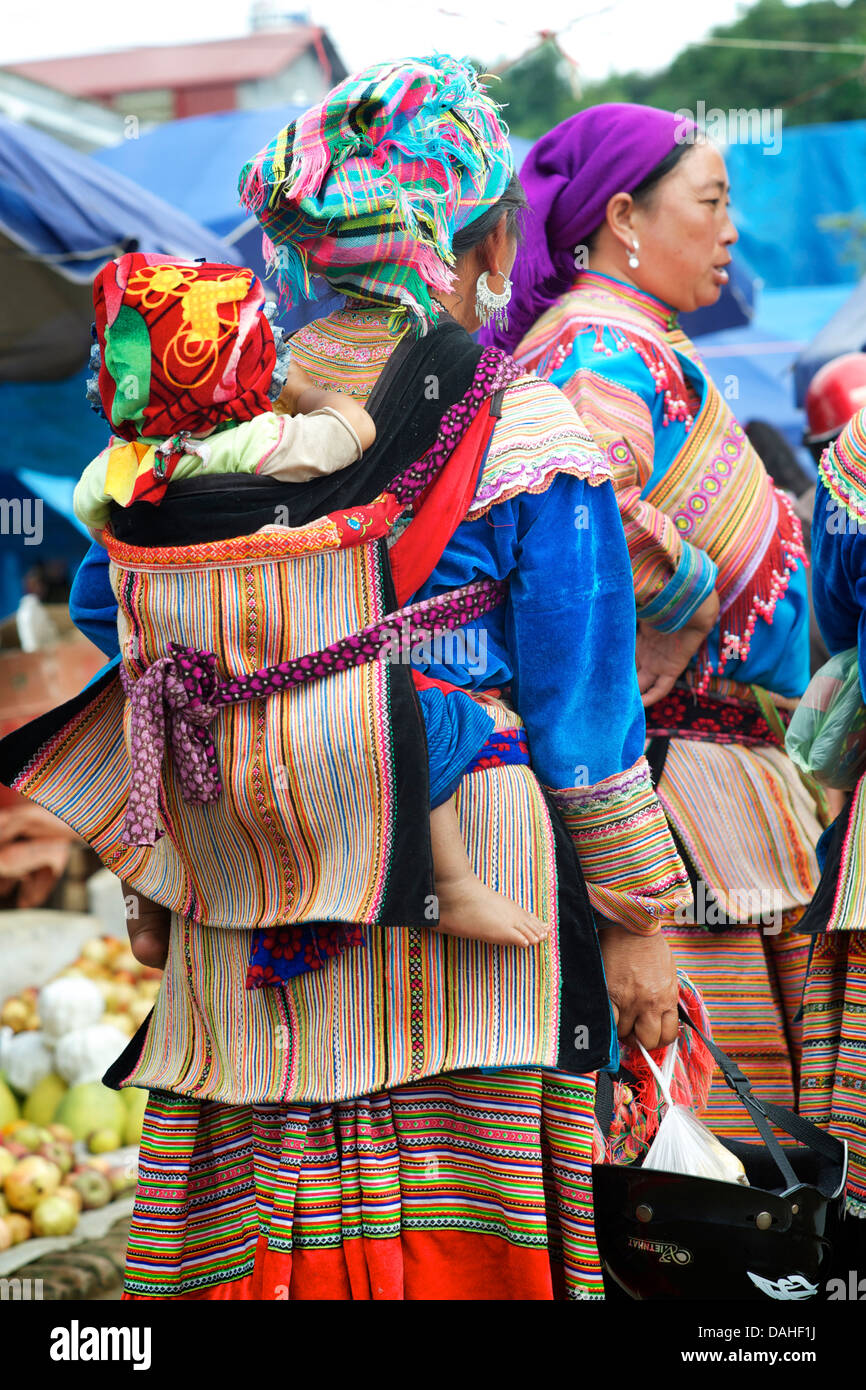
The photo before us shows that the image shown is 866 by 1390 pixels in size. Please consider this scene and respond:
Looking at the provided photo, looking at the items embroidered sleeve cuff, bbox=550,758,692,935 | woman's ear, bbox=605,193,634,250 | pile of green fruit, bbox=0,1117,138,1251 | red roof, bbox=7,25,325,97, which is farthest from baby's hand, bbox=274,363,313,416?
red roof, bbox=7,25,325,97

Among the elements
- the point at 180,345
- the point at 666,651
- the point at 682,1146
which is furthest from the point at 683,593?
the point at 180,345

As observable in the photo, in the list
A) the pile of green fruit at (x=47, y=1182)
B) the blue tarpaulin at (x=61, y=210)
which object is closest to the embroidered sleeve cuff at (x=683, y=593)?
the pile of green fruit at (x=47, y=1182)

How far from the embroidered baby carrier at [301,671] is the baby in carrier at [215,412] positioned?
5 cm

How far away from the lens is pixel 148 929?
2248mm

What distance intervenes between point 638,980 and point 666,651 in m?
0.94

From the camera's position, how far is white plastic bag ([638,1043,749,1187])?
2.06m

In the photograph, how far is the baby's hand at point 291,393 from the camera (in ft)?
6.26

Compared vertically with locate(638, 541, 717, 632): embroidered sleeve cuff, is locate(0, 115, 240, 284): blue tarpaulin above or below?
above

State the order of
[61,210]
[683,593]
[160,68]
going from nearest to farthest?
[683,593]
[61,210]
[160,68]

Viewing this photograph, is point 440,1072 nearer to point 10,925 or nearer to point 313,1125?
point 313,1125

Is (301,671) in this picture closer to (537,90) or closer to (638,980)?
(638,980)

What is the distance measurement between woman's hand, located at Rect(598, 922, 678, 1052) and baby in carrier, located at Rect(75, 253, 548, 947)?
0.23 meters

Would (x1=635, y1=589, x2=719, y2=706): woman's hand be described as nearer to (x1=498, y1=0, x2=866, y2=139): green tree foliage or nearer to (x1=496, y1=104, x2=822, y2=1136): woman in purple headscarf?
(x1=496, y1=104, x2=822, y2=1136): woman in purple headscarf
